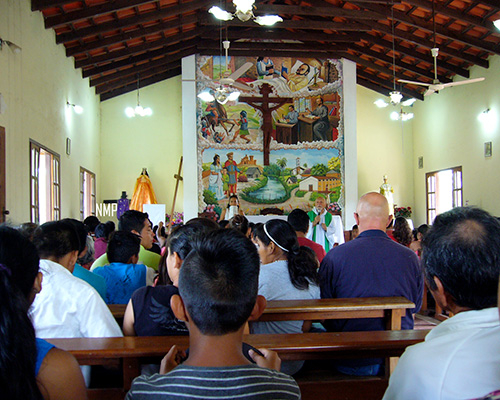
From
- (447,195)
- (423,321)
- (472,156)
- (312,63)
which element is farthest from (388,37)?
(423,321)

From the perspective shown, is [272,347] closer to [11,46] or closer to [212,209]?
[11,46]

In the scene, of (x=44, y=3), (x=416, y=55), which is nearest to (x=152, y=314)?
(x=44, y=3)

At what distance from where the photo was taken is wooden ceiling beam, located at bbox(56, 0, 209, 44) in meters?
9.51

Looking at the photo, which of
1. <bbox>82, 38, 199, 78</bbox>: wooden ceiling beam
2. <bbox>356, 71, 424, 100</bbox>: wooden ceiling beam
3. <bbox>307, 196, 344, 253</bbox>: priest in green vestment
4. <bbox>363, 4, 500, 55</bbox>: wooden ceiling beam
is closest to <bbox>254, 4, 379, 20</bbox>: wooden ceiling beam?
<bbox>363, 4, 500, 55</bbox>: wooden ceiling beam

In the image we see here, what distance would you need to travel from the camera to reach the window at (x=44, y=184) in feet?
26.3

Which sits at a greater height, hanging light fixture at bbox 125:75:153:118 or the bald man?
hanging light fixture at bbox 125:75:153:118

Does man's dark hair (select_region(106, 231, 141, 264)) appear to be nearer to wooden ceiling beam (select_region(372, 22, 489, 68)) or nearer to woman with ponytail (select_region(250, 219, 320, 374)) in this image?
woman with ponytail (select_region(250, 219, 320, 374))

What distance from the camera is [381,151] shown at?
14328mm

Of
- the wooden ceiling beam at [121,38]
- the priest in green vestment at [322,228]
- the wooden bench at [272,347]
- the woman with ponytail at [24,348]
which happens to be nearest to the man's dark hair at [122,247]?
the wooden bench at [272,347]

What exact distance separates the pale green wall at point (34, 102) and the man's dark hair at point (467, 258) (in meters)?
5.60

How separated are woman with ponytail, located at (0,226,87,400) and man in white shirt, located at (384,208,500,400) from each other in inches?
30.6

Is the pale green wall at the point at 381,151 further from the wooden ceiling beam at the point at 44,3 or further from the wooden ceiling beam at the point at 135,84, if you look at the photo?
the wooden ceiling beam at the point at 44,3

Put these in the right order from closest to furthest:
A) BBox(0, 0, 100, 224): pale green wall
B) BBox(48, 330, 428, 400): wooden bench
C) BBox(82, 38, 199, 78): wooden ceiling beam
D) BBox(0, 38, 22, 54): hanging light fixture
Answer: BBox(48, 330, 428, 400): wooden bench → BBox(0, 38, 22, 54): hanging light fixture → BBox(0, 0, 100, 224): pale green wall → BBox(82, 38, 199, 78): wooden ceiling beam

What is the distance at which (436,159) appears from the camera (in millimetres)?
13078
